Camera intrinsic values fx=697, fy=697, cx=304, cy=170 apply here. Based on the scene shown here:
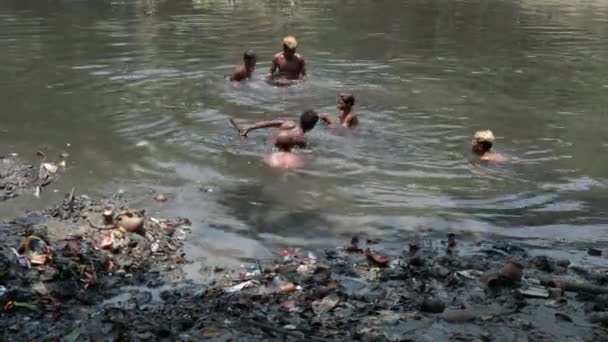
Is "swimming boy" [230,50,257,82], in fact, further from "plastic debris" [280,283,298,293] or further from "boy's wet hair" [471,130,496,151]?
"plastic debris" [280,283,298,293]

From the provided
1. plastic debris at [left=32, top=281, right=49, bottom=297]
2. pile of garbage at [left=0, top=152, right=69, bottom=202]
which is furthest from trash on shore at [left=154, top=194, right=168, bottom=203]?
plastic debris at [left=32, top=281, right=49, bottom=297]

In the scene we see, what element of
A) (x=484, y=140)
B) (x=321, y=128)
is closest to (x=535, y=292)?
(x=484, y=140)

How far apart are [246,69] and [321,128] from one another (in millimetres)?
3413

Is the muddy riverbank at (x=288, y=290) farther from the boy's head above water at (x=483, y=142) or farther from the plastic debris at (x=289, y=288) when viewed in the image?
the boy's head above water at (x=483, y=142)

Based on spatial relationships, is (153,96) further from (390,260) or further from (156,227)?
(390,260)

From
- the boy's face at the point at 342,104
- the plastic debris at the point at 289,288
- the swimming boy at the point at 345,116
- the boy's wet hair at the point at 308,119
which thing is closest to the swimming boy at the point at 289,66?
the swimming boy at the point at 345,116

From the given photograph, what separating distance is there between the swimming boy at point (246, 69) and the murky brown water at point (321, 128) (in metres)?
0.28

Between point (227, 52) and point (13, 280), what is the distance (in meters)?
12.7

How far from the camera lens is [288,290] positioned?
6.00 meters

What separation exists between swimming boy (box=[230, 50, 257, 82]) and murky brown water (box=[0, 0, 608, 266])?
0.93 ft

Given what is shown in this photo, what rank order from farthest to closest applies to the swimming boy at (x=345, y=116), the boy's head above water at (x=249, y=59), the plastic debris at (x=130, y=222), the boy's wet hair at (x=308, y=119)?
the boy's head above water at (x=249, y=59), the swimming boy at (x=345, y=116), the boy's wet hair at (x=308, y=119), the plastic debris at (x=130, y=222)

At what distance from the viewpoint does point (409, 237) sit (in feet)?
24.7

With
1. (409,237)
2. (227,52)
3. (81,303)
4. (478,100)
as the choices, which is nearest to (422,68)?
(478,100)

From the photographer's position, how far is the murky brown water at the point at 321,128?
321 inches
